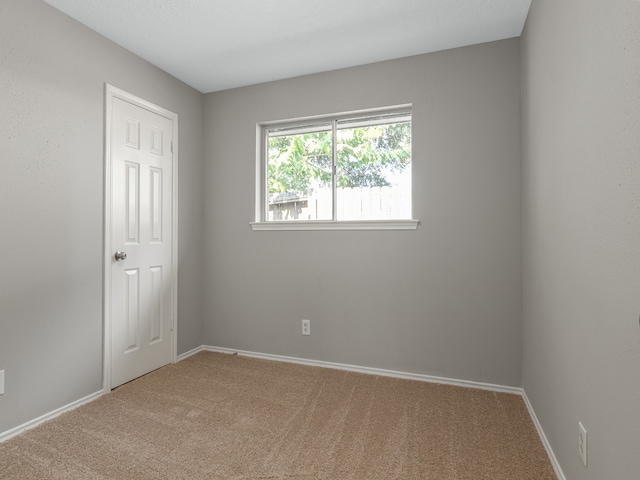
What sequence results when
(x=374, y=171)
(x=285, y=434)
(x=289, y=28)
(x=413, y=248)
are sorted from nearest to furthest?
(x=285, y=434)
(x=289, y=28)
(x=413, y=248)
(x=374, y=171)

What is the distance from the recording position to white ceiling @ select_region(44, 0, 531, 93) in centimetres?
212

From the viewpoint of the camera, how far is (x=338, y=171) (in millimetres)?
3000

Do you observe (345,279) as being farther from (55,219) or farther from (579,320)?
(55,219)

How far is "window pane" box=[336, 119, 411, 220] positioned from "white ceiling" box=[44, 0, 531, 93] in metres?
0.56

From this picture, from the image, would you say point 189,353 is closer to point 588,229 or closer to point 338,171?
point 338,171

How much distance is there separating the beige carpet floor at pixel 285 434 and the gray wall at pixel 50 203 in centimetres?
30

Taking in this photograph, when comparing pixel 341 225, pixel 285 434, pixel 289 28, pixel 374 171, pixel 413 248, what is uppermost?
pixel 289 28

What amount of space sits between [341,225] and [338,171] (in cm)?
48

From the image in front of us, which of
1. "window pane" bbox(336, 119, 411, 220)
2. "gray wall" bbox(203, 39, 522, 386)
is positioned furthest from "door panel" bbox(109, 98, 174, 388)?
"window pane" bbox(336, 119, 411, 220)

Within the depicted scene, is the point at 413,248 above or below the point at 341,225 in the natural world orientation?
below

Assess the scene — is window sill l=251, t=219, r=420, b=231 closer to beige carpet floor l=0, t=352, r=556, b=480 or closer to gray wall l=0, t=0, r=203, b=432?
beige carpet floor l=0, t=352, r=556, b=480

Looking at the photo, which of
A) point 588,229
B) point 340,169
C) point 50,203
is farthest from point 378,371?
point 50,203

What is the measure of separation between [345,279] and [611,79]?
2103 millimetres

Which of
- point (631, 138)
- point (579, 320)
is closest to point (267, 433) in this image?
point (579, 320)
